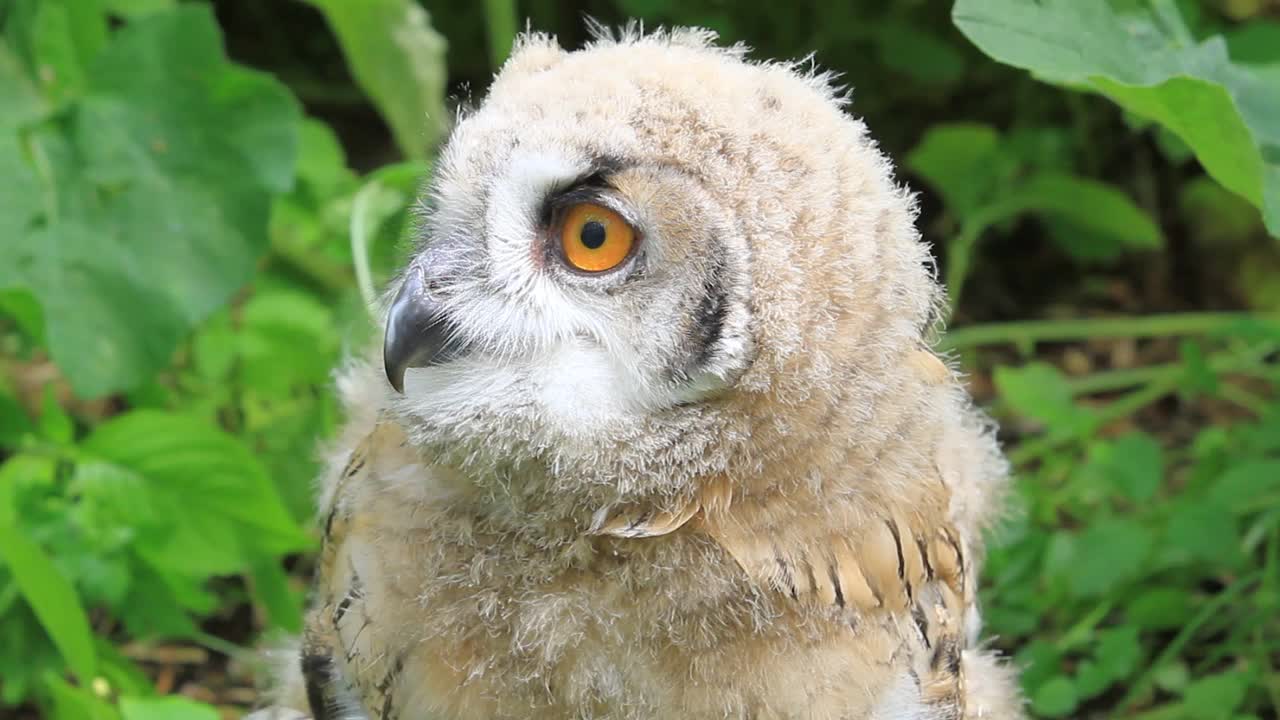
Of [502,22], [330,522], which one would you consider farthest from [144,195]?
[502,22]

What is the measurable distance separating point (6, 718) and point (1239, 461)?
265 cm

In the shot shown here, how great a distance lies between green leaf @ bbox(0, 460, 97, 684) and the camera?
7.18ft

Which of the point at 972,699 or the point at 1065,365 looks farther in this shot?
the point at 1065,365

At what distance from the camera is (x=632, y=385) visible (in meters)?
1.56

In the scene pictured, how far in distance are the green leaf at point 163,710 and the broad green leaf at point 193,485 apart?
40cm

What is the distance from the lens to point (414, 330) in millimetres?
1583

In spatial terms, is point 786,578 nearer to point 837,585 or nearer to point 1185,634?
point 837,585

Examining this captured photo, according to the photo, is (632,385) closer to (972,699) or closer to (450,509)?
(450,509)

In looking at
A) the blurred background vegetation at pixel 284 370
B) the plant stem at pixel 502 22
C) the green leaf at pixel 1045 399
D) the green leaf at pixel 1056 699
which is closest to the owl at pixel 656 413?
the blurred background vegetation at pixel 284 370

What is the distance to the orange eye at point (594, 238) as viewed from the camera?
1.52 metres

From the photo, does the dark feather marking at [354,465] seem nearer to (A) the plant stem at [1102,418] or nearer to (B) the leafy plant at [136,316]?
(B) the leafy plant at [136,316]

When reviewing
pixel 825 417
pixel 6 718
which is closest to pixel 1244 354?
pixel 825 417

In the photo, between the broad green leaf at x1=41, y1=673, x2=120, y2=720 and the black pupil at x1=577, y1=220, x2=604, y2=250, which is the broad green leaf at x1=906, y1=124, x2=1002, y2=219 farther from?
the broad green leaf at x1=41, y1=673, x2=120, y2=720

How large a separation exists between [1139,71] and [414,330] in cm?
112
